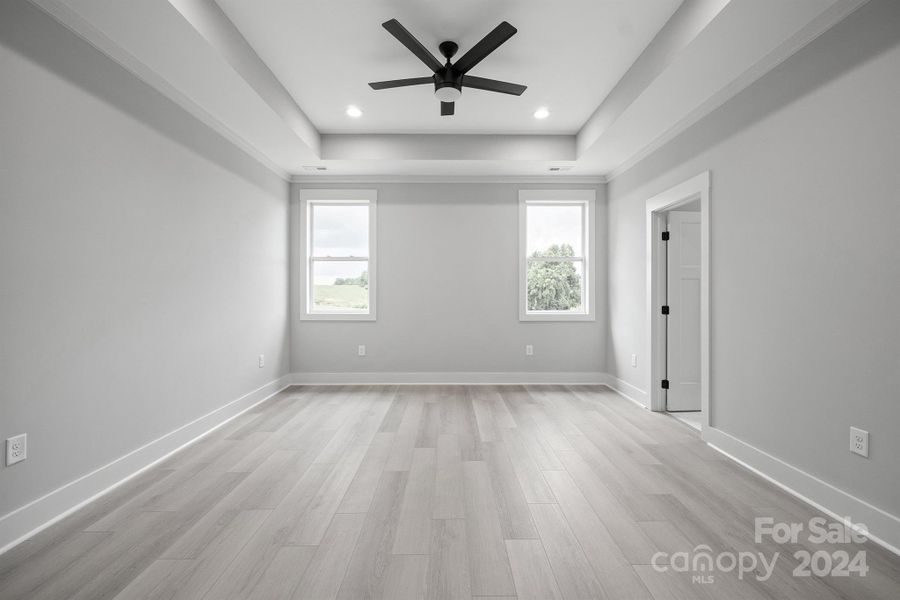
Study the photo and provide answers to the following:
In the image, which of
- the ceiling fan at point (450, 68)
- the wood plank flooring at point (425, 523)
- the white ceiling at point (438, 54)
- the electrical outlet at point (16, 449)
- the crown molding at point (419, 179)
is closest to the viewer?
the wood plank flooring at point (425, 523)

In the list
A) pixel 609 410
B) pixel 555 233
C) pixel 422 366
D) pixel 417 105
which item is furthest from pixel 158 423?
pixel 555 233

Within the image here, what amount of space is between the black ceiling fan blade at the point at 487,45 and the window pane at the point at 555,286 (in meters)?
3.00

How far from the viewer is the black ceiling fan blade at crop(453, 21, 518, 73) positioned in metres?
2.36

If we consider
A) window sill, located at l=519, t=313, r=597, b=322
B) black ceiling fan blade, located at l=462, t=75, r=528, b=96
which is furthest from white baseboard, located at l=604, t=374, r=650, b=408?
black ceiling fan blade, located at l=462, t=75, r=528, b=96

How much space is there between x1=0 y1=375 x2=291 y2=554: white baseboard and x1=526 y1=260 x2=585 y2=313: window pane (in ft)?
12.1

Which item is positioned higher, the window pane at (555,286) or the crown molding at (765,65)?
the crown molding at (765,65)

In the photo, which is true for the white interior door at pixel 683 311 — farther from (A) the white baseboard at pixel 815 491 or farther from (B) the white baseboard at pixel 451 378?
(B) the white baseboard at pixel 451 378

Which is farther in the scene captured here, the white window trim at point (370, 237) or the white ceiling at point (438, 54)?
the white window trim at point (370, 237)

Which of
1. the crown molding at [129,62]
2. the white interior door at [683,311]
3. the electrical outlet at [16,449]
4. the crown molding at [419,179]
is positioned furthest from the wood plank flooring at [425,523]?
the crown molding at [419,179]

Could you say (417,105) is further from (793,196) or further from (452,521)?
(452,521)

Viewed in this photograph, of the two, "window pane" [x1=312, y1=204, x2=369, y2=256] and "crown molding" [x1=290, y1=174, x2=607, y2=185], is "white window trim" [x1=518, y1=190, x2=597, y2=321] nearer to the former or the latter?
"crown molding" [x1=290, y1=174, x2=607, y2=185]

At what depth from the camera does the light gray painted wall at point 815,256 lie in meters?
1.94

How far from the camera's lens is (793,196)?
2.45m

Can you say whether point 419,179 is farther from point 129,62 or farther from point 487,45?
point 129,62
